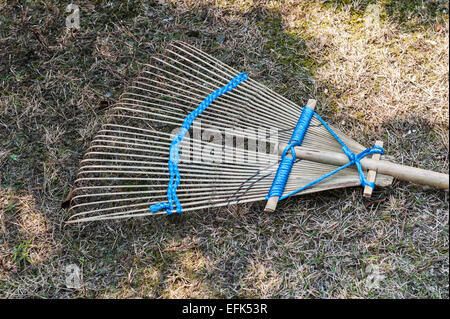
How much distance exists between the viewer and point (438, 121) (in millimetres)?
2793

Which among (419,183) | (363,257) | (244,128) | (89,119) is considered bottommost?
(89,119)

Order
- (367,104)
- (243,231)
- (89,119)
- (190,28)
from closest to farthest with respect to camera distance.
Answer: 1. (243,231)
2. (367,104)
3. (89,119)
4. (190,28)

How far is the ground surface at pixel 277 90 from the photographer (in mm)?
2566

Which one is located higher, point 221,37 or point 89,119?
point 221,37

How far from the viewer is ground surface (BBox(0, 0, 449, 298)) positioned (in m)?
2.57

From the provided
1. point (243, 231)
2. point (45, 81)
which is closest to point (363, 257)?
point (243, 231)

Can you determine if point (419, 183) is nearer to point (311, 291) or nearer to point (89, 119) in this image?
point (311, 291)

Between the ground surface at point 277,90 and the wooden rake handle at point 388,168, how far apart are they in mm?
132

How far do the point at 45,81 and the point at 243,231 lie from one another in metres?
1.77

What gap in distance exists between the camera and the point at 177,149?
9.23 ft

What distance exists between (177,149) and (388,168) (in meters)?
1.17

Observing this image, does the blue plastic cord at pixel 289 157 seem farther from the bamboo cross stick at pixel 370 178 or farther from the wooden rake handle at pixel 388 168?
the bamboo cross stick at pixel 370 178

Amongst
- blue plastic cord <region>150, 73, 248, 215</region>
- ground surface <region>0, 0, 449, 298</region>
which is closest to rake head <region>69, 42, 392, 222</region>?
blue plastic cord <region>150, 73, 248, 215</region>

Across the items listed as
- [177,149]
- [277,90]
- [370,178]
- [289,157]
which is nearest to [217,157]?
[177,149]
